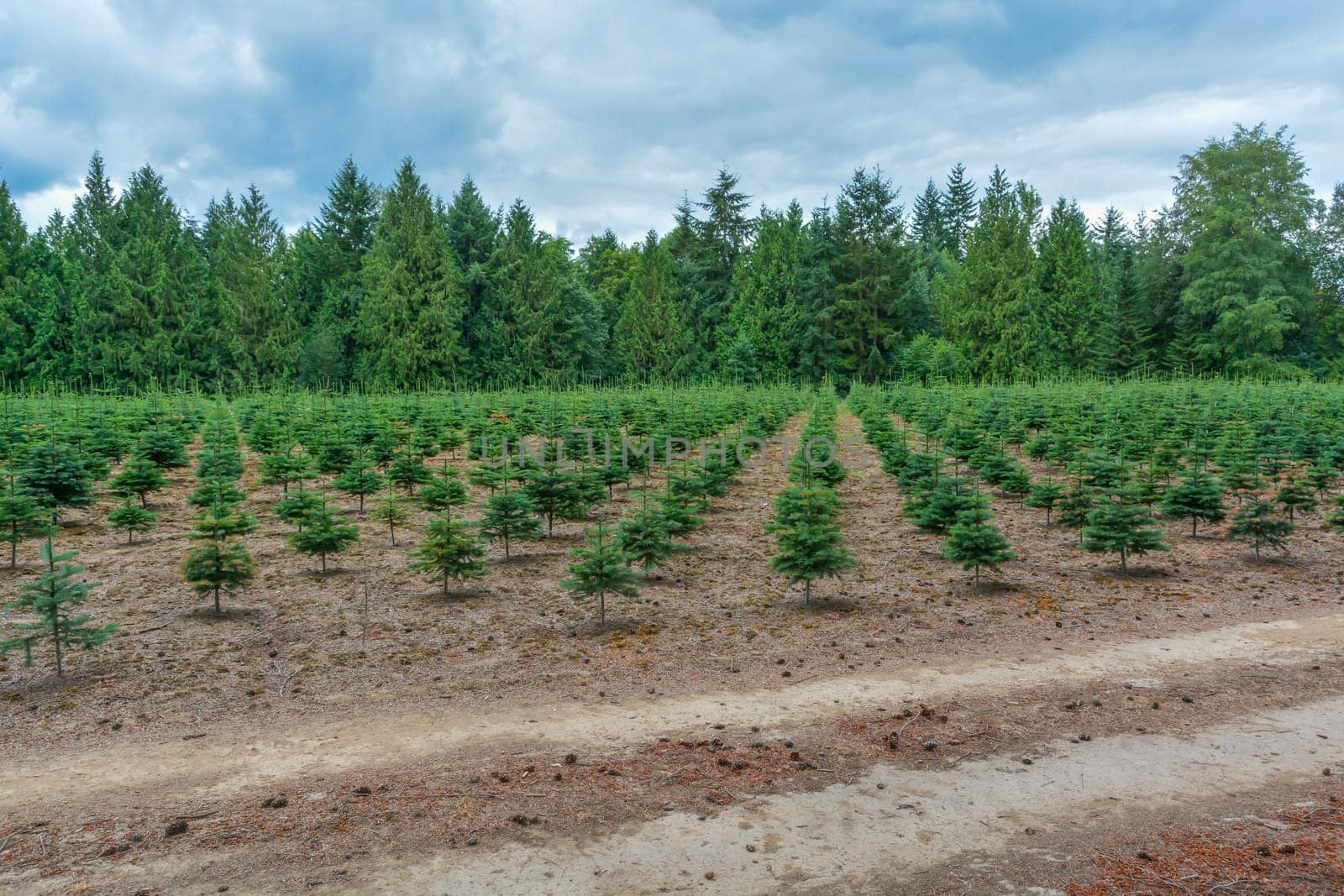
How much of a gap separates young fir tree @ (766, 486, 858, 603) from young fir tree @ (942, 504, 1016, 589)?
129 centimetres

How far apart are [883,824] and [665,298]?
4733 centimetres

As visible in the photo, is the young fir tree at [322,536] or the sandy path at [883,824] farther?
the young fir tree at [322,536]

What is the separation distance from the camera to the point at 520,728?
5711 mm

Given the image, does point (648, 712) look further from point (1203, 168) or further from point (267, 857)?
point (1203, 168)

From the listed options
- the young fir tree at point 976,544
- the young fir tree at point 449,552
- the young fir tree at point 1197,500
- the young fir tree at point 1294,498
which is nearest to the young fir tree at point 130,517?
the young fir tree at point 449,552

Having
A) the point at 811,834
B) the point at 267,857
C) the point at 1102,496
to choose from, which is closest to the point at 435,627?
the point at 267,857

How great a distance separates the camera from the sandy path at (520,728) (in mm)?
4898

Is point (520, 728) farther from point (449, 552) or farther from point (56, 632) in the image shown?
point (56, 632)

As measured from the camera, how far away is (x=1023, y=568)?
10.4 m

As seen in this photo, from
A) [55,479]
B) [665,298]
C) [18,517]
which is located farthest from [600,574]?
[665,298]

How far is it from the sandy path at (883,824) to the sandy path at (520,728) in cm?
113

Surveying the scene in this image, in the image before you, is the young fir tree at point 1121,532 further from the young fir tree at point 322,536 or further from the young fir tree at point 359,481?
the young fir tree at point 359,481

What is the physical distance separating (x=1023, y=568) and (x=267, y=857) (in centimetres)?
917

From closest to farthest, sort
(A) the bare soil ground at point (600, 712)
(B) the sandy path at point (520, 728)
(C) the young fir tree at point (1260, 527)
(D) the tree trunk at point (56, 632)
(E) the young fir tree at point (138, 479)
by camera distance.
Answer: (A) the bare soil ground at point (600, 712) → (B) the sandy path at point (520, 728) → (D) the tree trunk at point (56, 632) → (C) the young fir tree at point (1260, 527) → (E) the young fir tree at point (138, 479)
